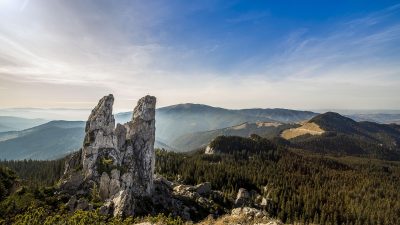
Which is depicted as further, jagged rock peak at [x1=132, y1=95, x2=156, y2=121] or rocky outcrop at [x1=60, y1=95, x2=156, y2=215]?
jagged rock peak at [x1=132, y1=95, x2=156, y2=121]

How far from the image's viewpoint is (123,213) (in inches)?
4087

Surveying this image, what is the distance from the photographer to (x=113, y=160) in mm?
142625

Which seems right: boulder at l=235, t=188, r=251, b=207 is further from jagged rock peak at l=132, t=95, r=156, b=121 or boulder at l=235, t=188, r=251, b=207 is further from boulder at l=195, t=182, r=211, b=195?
jagged rock peak at l=132, t=95, r=156, b=121

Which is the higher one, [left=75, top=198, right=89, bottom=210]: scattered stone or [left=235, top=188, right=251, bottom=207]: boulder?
[left=75, top=198, right=89, bottom=210]: scattered stone

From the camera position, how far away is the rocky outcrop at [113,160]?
410ft

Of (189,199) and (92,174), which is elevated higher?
(92,174)

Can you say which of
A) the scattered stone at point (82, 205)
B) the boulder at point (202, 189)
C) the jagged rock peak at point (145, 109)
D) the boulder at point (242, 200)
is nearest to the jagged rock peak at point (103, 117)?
the jagged rock peak at point (145, 109)

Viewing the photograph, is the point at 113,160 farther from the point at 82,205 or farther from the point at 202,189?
the point at 202,189

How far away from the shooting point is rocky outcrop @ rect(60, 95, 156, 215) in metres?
125

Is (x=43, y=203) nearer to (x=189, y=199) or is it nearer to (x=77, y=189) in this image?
(x=77, y=189)

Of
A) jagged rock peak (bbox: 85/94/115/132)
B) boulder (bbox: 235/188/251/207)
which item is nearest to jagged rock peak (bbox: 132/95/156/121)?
jagged rock peak (bbox: 85/94/115/132)

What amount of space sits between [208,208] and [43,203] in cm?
7423

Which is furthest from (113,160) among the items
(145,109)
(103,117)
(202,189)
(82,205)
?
(202,189)

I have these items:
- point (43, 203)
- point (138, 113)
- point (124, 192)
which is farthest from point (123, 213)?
point (138, 113)
